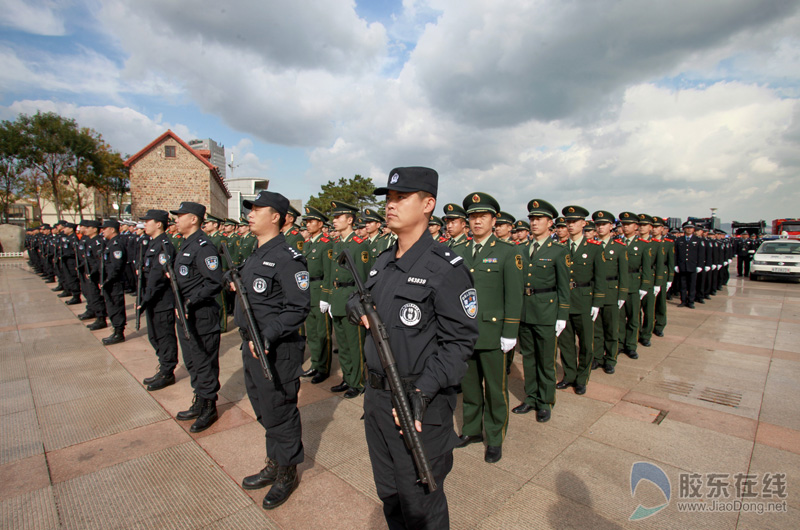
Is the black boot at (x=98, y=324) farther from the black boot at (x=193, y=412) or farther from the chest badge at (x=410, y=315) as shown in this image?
the chest badge at (x=410, y=315)

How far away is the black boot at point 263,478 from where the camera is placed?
10.1 feet

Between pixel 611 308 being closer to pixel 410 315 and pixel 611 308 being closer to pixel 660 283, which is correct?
pixel 660 283

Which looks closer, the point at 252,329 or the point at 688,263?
the point at 252,329

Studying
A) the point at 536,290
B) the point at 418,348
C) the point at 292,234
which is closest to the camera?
the point at 418,348

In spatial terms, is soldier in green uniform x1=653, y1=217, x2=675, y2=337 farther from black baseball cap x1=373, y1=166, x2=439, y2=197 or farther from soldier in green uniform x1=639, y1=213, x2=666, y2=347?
black baseball cap x1=373, y1=166, x2=439, y2=197

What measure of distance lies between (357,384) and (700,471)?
346 cm

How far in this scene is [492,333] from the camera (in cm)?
358

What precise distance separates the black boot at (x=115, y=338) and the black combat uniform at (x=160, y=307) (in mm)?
2880

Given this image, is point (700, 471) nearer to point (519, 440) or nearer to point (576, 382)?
point (519, 440)

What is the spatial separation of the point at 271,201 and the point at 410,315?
6.21 feet

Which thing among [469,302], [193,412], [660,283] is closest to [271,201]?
[469,302]

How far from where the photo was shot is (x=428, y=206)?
2.09 meters

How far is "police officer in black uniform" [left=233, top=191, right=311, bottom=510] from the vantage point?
299 cm

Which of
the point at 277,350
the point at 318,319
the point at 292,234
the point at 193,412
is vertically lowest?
the point at 193,412
